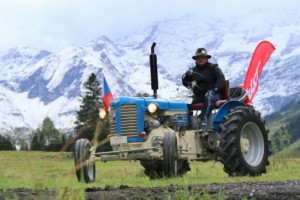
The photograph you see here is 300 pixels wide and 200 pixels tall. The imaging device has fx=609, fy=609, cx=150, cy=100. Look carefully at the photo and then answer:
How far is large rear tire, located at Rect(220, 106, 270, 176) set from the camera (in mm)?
10312

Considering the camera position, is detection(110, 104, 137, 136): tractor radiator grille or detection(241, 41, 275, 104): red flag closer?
detection(110, 104, 137, 136): tractor radiator grille

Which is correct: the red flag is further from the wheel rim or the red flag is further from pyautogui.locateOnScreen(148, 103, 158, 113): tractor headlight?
pyautogui.locateOnScreen(148, 103, 158, 113): tractor headlight

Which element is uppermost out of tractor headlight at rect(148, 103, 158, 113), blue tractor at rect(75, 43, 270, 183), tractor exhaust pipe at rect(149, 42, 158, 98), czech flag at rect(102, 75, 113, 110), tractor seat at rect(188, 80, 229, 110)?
tractor exhaust pipe at rect(149, 42, 158, 98)

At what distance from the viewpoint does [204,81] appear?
1106 cm

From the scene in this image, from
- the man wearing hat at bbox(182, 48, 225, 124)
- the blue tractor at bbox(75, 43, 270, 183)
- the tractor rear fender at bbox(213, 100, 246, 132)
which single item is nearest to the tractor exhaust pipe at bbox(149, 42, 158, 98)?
the blue tractor at bbox(75, 43, 270, 183)

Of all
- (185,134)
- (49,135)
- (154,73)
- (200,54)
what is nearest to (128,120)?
(185,134)

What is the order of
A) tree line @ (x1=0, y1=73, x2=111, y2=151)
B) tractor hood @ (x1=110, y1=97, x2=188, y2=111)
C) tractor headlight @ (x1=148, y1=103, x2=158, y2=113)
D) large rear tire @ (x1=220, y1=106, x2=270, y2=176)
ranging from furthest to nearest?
tractor hood @ (x1=110, y1=97, x2=188, y2=111) < tractor headlight @ (x1=148, y1=103, x2=158, y2=113) < large rear tire @ (x1=220, y1=106, x2=270, y2=176) < tree line @ (x1=0, y1=73, x2=111, y2=151)

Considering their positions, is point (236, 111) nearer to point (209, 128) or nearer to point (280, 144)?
point (209, 128)

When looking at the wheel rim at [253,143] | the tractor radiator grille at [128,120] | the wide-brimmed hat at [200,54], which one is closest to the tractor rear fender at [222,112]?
the wheel rim at [253,143]

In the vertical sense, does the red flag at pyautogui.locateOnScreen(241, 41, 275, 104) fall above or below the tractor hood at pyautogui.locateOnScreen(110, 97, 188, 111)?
above

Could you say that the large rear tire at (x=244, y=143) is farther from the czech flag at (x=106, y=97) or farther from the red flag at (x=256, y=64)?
the czech flag at (x=106, y=97)

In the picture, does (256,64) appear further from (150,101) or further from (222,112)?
(150,101)

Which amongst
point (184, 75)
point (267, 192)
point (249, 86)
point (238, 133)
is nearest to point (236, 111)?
point (238, 133)

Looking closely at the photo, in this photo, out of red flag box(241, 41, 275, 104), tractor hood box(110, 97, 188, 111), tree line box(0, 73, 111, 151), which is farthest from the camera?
red flag box(241, 41, 275, 104)
